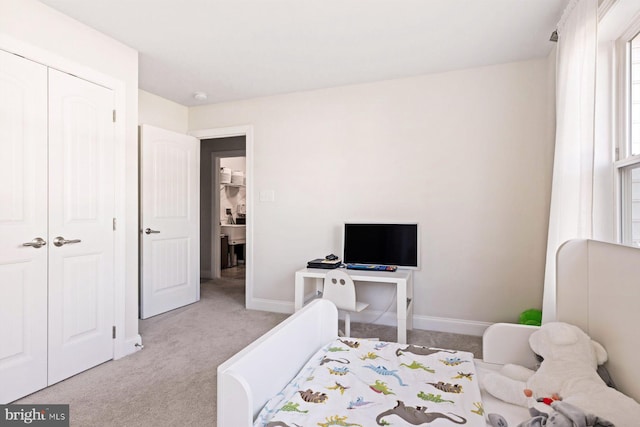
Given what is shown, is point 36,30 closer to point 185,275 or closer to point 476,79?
point 185,275

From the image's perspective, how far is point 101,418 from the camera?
72.6 inches

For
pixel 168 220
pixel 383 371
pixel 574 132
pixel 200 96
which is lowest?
pixel 383 371

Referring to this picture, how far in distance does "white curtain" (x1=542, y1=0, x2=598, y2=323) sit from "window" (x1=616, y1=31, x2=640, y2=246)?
0.22 metres

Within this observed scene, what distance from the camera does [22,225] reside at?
6.75 ft

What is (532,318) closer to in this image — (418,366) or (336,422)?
(418,366)

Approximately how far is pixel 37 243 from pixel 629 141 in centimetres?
342

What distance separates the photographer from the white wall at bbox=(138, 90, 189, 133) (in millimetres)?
3742

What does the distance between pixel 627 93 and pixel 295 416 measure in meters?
2.25

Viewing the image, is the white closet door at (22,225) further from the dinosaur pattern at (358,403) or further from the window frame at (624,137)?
the window frame at (624,137)

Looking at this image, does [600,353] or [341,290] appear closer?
[600,353]

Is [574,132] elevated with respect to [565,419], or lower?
elevated

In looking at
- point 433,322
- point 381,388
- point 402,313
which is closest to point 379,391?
point 381,388

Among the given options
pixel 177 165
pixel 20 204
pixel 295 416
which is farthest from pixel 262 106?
pixel 295 416

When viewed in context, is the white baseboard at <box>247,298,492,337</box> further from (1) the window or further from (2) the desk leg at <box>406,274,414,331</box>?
(1) the window
